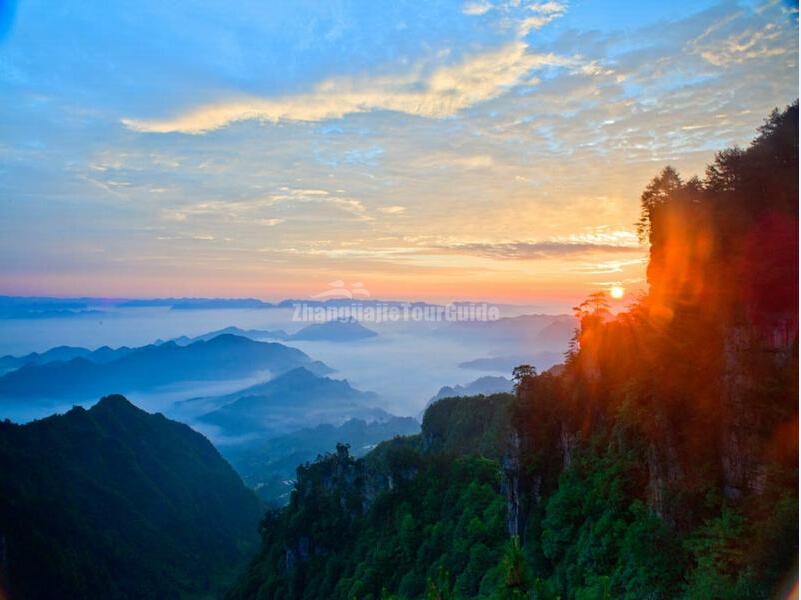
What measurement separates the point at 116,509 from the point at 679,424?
137098 millimetres

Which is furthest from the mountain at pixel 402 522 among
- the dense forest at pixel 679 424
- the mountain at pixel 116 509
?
the mountain at pixel 116 509

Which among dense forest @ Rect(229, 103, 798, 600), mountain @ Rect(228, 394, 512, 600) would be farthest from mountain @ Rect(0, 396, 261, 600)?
dense forest @ Rect(229, 103, 798, 600)

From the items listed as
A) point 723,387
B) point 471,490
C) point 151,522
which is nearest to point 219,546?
point 151,522

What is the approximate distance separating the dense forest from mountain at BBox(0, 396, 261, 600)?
97.5m

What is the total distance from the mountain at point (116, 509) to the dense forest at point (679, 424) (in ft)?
320

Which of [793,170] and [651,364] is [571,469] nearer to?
[651,364]

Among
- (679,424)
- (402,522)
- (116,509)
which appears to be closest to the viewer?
(679,424)

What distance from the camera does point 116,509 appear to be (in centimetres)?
11888

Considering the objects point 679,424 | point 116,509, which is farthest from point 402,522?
point 116,509

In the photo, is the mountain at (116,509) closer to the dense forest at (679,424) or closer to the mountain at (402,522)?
the mountain at (402,522)

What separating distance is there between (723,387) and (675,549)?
16.5 feet

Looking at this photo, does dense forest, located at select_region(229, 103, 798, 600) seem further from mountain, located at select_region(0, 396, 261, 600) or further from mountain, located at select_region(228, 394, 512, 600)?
mountain, located at select_region(0, 396, 261, 600)

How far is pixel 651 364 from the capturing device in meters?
17.5

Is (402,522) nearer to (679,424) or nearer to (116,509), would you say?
(679,424)
